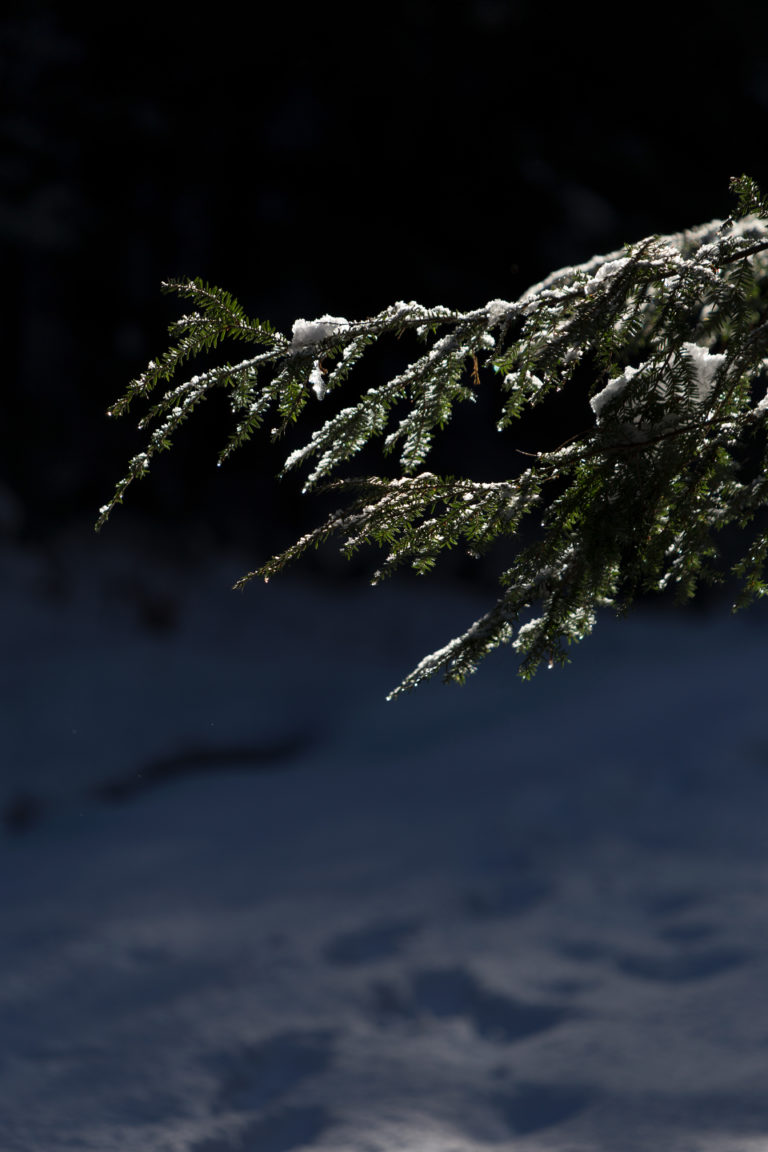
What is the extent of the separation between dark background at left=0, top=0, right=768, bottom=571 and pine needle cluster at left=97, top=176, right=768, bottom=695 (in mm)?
7000

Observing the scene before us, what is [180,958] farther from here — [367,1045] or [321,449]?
[321,449]

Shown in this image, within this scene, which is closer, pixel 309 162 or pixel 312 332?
pixel 312 332

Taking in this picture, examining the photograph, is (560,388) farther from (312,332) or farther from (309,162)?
(309,162)

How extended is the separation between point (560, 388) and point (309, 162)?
7785 mm

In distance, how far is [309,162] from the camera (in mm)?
8766

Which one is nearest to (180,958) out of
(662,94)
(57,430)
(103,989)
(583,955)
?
(103,989)

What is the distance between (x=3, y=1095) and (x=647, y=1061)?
10.7ft

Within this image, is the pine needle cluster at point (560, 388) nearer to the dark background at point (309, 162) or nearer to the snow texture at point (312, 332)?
the snow texture at point (312, 332)

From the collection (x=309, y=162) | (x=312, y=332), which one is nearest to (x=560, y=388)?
(x=312, y=332)

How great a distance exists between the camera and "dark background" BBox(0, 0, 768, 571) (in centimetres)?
834

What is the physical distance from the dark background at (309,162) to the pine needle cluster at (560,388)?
7000 millimetres

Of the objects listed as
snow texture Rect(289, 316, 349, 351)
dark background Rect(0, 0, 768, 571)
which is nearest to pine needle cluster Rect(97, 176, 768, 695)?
snow texture Rect(289, 316, 349, 351)

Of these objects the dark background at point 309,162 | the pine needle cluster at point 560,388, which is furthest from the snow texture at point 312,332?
the dark background at point 309,162

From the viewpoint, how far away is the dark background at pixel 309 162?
8.34 meters
